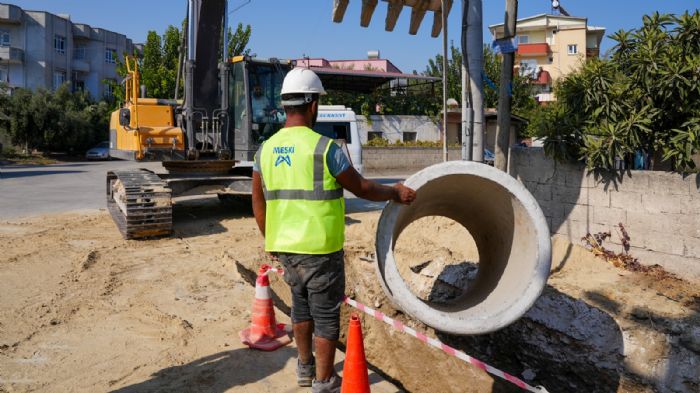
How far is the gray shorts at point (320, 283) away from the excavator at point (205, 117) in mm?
5861

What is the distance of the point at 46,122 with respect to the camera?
29.8m

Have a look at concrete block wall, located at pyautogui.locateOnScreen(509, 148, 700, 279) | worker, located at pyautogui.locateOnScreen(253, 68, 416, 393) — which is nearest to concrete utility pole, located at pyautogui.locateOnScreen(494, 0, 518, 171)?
concrete block wall, located at pyautogui.locateOnScreen(509, 148, 700, 279)

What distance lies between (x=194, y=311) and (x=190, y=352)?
904mm

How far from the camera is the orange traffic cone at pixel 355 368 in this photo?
2967 millimetres

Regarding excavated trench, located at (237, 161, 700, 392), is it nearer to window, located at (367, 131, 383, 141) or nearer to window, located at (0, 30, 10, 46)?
window, located at (367, 131, 383, 141)

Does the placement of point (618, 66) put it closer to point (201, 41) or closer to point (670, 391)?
point (670, 391)

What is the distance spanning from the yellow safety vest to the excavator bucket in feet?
15.7

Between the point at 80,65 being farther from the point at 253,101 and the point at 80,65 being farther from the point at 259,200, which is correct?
the point at 259,200

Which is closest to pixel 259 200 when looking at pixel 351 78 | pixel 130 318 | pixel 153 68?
A: pixel 130 318

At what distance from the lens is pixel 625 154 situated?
20.4ft

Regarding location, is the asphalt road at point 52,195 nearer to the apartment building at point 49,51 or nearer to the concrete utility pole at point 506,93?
the concrete utility pole at point 506,93

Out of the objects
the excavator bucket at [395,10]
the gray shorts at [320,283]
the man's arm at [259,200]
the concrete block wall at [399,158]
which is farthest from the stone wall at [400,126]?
the gray shorts at [320,283]

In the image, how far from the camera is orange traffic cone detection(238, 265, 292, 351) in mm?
3820

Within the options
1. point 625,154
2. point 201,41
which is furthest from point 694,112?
point 201,41
